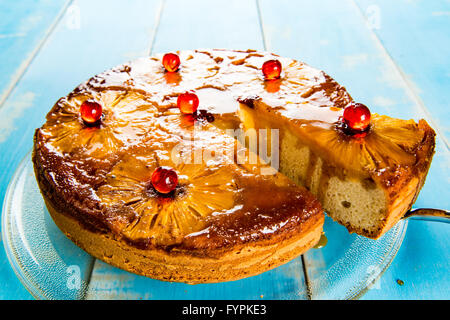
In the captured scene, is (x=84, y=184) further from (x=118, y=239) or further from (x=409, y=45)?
(x=409, y=45)

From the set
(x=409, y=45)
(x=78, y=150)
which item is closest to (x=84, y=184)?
(x=78, y=150)

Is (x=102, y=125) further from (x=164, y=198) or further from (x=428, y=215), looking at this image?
(x=428, y=215)

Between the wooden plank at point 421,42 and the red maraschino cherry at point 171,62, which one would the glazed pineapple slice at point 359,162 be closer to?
the red maraschino cherry at point 171,62

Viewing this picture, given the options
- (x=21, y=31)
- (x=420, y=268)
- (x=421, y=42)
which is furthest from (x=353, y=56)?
(x=21, y=31)

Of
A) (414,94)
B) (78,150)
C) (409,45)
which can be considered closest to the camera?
(78,150)

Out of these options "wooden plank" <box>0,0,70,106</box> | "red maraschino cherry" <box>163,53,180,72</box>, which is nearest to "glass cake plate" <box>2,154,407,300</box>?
"red maraschino cherry" <box>163,53,180,72</box>

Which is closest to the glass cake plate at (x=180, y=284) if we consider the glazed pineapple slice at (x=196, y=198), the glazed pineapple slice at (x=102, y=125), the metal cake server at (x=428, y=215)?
the metal cake server at (x=428, y=215)

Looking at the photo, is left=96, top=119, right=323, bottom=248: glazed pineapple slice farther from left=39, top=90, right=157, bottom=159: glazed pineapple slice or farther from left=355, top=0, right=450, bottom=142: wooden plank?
left=355, top=0, right=450, bottom=142: wooden plank
